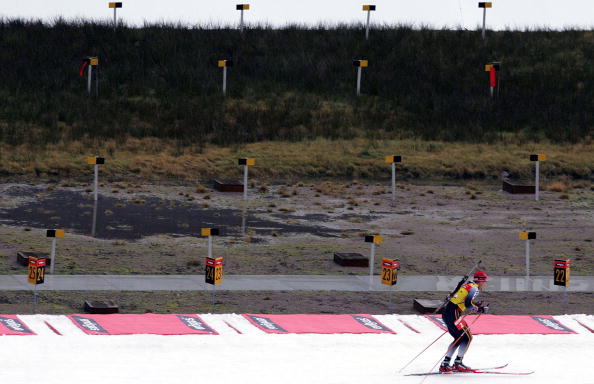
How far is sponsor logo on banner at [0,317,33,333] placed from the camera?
20031 millimetres

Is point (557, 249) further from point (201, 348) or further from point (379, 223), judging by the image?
point (201, 348)

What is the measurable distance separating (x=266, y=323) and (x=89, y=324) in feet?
9.63

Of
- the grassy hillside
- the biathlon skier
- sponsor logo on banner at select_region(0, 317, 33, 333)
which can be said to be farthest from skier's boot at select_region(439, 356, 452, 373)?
the grassy hillside

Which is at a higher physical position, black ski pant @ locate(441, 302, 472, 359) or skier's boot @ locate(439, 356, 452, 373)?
black ski pant @ locate(441, 302, 472, 359)

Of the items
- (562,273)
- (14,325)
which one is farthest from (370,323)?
(14,325)

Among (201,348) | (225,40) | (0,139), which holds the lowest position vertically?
(201,348)

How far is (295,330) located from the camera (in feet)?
69.2

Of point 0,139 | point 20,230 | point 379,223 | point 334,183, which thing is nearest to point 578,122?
point 334,183

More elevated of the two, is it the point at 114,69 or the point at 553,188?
the point at 114,69

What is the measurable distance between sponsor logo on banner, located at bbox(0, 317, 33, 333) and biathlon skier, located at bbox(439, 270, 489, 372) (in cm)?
653

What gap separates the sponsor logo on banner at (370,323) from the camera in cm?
2142

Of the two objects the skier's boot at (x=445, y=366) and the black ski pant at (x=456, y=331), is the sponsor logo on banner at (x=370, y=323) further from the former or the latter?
the black ski pant at (x=456, y=331)

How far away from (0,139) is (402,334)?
955 inches

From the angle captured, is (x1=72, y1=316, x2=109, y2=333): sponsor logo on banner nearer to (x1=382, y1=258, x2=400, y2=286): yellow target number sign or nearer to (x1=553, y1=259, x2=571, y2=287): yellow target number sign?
(x1=382, y1=258, x2=400, y2=286): yellow target number sign
